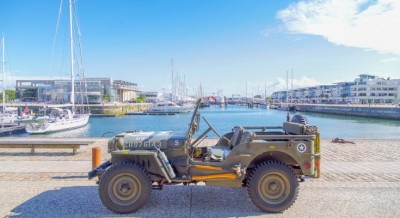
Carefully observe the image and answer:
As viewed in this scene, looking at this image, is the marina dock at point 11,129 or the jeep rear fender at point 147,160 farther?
the marina dock at point 11,129

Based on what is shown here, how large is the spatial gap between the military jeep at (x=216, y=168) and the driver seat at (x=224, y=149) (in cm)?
10

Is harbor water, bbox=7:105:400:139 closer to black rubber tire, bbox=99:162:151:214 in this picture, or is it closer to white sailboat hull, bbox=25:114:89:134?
white sailboat hull, bbox=25:114:89:134

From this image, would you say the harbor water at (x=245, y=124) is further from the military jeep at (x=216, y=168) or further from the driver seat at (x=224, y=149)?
the military jeep at (x=216, y=168)

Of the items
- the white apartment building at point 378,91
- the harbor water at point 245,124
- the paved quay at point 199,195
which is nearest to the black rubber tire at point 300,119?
the paved quay at point 199,195

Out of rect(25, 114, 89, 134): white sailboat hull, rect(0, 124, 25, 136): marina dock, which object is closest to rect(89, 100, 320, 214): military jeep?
rect(0, 124, 25, 136): marina dock

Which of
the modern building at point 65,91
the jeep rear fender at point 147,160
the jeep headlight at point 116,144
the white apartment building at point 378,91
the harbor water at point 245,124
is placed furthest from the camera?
the white apartment building at point 378,91

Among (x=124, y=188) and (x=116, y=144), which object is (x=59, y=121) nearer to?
(x=116, y=144)

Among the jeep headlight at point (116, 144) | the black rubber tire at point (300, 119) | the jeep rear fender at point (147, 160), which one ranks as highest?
the black rubber tire at point (300, 119)

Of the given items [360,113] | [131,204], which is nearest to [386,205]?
[131,204]

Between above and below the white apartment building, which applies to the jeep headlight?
below

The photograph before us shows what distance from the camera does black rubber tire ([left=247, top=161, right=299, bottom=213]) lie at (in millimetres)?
5668

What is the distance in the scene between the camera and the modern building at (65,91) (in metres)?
106

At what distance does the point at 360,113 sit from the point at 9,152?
72.5 metres

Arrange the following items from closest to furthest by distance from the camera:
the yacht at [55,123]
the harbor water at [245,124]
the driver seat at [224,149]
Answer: the driver seat at [224,149] → the yacht at [55,123] → the harbor water at [245,124]
